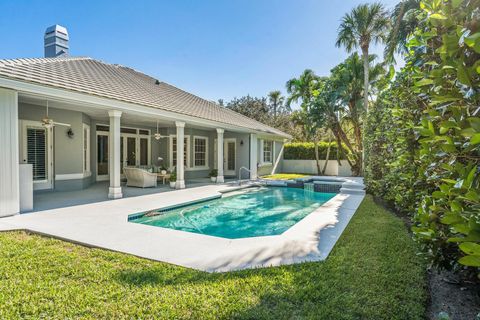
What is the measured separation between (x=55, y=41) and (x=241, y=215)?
13.8 meters

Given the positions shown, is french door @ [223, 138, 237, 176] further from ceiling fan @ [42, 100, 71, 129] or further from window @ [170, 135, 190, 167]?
ceiling fan @ [42, 100, 71, 129]

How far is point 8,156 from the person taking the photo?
6.89 m

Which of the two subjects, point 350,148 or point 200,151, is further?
point 350,148

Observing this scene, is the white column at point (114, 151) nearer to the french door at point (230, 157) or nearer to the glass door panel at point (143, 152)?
the glass door panel at point (143, 152)

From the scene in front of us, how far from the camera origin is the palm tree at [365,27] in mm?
17422

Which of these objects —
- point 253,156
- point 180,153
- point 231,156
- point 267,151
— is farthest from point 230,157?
point 180,153

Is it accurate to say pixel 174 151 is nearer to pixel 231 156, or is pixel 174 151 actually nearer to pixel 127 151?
pixel 127 151

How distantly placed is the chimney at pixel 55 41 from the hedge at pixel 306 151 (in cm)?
1889

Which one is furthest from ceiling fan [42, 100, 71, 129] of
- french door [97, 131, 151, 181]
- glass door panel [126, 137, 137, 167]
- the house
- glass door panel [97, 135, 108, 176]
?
glass door panel [126, 137, 137, 167]

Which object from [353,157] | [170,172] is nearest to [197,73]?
[170,172]

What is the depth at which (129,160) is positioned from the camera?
15.9 metres

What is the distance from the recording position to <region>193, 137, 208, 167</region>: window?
1834cm

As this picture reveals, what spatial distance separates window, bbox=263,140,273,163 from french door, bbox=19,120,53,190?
48.2 ft

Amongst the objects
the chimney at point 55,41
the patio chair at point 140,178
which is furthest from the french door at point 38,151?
the chimney at point 55,41
